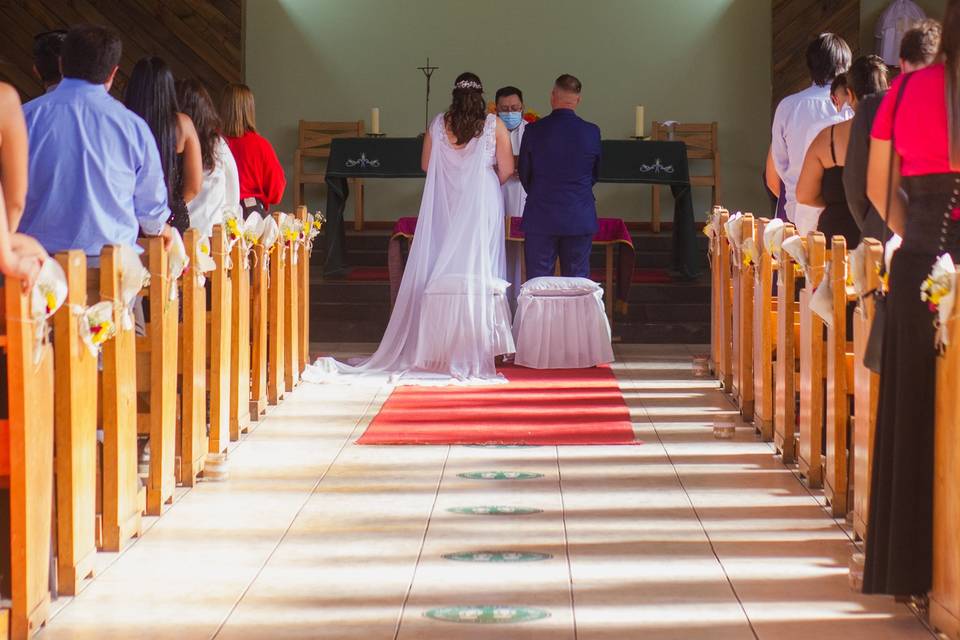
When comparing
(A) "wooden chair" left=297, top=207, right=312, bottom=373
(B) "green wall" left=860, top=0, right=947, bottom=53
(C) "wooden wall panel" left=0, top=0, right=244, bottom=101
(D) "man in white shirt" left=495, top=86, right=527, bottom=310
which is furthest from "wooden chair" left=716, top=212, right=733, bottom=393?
(C) "wooden wall panel" left=0, top=0, right=244, bottom=101

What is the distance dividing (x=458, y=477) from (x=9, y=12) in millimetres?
8779

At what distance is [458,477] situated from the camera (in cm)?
568

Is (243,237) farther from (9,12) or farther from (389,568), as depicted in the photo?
(9,12)

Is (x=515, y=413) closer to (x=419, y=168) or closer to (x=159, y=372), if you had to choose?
(x=159, y=372)

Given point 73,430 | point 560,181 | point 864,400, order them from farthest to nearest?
point 560,181, point 864,400, point 73,430

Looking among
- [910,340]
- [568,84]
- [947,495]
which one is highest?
[568,84]

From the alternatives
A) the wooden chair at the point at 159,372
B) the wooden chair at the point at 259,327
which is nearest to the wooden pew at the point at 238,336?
the wooden chair at the point at 259,327

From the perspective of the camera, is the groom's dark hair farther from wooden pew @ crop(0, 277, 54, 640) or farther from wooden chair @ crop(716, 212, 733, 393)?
wooden pew @ crop(0, 277, 54, 640)

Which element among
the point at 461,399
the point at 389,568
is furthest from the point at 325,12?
the point at 389,568

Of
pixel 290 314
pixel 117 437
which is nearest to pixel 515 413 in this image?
pixel 290 314

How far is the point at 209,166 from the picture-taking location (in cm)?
687

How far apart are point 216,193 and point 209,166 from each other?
168 millimetres

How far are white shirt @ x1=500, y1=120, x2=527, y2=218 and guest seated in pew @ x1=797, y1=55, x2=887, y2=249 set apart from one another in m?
3.56

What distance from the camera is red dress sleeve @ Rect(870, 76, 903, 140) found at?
3.68m
